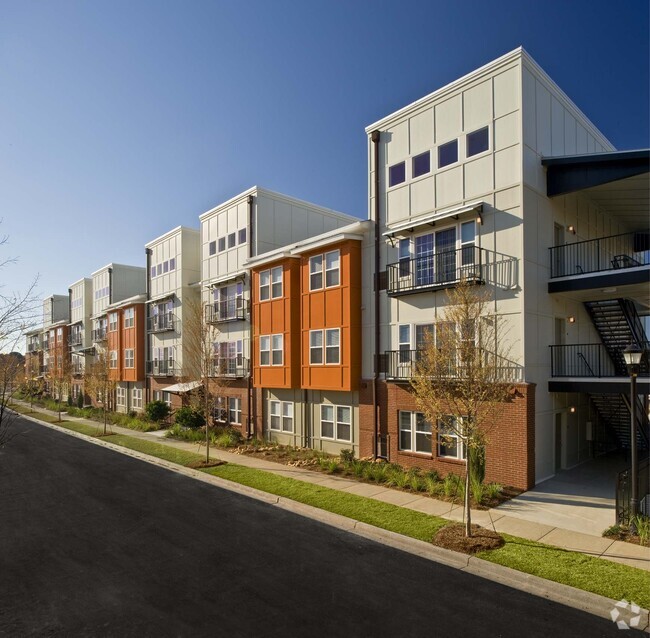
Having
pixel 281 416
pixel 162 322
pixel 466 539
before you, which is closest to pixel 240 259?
pixel 281 416

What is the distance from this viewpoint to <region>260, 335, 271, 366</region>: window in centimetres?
2464

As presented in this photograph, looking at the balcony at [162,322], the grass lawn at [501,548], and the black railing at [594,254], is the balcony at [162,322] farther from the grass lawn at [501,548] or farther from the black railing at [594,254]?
the black railing at [594,254]

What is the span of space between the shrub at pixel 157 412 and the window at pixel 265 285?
13542 millimetres

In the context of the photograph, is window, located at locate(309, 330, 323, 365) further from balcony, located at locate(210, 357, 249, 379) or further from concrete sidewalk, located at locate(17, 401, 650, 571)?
balcony, located at locate(210, 357, 249, 379)

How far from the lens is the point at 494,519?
12.7m

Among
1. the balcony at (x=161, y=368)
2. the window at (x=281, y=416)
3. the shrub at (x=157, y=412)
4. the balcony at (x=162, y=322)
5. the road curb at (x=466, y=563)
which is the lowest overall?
the shrub at (x=157, y=412)

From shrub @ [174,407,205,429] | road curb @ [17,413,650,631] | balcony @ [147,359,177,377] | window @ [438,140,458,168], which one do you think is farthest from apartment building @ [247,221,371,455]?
balcony @ [147,359,177,377]

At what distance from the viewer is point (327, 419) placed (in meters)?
22.4

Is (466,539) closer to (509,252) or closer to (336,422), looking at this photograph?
(509,252)

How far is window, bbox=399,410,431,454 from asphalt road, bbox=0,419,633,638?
650cm

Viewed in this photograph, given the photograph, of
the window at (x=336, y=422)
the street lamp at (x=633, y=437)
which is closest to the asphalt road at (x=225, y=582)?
the street lamp at (x=633, y=437)

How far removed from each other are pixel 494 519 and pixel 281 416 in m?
13.9

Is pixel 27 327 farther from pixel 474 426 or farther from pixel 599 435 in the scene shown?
pixel 599 435

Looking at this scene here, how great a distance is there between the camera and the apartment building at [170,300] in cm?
3406
